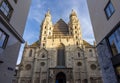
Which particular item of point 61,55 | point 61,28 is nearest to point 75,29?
point 61,28

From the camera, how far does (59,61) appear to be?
29.3 meters

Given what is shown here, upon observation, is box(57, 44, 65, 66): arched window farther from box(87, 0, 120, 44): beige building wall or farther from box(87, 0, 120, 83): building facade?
box(87, 0, 120, 83): building facade

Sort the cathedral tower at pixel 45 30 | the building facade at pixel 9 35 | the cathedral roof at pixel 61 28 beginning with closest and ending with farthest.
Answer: the building facade at pixel 9 35 < the cathedral tower at pixel 45 30 < the cathedral roof at pixel 61 28

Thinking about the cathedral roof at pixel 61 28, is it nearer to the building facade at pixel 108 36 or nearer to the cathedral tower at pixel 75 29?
the cathedral tower at pixel 75 29

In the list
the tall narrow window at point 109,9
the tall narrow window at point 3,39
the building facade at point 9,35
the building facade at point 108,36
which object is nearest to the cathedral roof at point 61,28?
the building facade at point 108,36

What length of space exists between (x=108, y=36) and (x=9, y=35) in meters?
9.63

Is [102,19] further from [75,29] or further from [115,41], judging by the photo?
[75,29]

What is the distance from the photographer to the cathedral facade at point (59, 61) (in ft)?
85.5

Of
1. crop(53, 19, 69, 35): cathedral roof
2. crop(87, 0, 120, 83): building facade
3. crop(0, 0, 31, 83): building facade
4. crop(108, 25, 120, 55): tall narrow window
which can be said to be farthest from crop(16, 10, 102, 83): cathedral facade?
crop(108, 25, 120, 55): tall narrow window

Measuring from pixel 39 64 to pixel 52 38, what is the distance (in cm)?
937

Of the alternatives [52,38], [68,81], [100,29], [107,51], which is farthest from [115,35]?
[52,38]

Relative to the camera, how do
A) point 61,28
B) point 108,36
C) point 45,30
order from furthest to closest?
point 61,28, point 45,30, point 108,36

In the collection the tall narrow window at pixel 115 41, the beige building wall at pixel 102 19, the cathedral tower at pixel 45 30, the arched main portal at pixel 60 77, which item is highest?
the cathedral tower at pixel 45 30

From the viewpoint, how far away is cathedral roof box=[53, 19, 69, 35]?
119 feet
